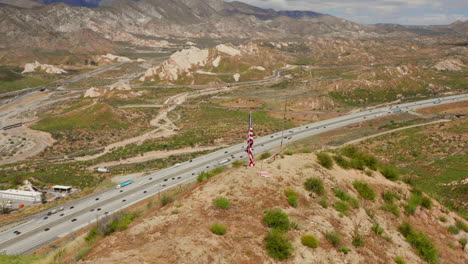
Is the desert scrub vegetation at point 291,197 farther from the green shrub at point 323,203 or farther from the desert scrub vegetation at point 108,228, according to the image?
the desert scrub vegetation at point 108,228

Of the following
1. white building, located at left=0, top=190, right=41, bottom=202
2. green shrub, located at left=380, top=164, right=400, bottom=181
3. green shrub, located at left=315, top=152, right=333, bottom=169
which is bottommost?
white building, located at left=0, top=190, right=41, bottom=202

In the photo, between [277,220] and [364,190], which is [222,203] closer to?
[277,220]

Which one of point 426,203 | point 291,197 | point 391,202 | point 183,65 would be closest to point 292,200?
point 291,197

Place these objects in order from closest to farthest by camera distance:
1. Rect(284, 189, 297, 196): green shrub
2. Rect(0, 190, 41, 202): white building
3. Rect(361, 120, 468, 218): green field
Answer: Rect(284, 189, 297, 196): green shrub < Rect(361, 120, 468, 218): green field < Rect(0, 190, 41, 202): white building

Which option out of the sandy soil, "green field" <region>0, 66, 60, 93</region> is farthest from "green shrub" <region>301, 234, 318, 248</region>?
"green field" <region>0, 66, 60, 93</region>

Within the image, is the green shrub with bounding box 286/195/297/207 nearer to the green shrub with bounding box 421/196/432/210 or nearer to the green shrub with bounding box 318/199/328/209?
the green shrub with bounding box 318/199/328/209
